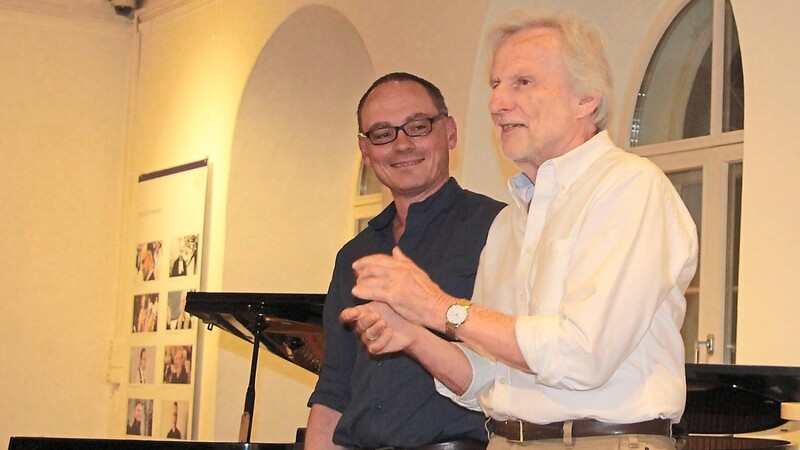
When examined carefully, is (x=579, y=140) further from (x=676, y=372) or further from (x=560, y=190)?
(x=676, y=372)

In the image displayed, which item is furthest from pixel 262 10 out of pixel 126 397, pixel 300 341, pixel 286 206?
pixel 300 341

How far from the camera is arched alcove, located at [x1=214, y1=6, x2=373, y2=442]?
8398 mm

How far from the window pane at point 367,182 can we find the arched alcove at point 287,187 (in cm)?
8

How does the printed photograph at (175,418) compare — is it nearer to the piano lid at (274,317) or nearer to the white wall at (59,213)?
the white wall at (59,213)

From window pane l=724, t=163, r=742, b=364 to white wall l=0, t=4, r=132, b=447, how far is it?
5532mm

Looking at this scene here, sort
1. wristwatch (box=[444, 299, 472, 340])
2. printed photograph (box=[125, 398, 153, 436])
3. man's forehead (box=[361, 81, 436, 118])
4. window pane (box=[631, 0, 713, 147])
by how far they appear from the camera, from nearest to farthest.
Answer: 1. wristwatch (box=[444, 299, 472, 340])
2. man's forehead (box=[361, 81, 436, 118])
3. window pane (box=[631, 0, 713, 147])
4. printed photograph (box=[125, 398, 153, 436])

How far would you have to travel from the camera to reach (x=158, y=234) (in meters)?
9.11

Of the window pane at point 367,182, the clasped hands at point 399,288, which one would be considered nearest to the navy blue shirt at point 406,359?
the clasped hands at point 399,288

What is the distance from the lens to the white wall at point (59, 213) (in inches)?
367

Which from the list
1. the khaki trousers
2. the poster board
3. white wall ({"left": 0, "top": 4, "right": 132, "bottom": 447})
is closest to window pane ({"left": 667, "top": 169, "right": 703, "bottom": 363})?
the khaki trousers

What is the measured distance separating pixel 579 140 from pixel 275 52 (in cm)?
613

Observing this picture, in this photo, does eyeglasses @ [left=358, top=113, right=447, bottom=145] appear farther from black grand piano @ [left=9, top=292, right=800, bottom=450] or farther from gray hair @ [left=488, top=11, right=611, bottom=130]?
black grand piano @ [left=9, top=292, right=800, bottom=450]

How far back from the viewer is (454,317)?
7.26 feet

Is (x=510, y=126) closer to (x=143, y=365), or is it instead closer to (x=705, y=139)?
(x=705, y=139)
